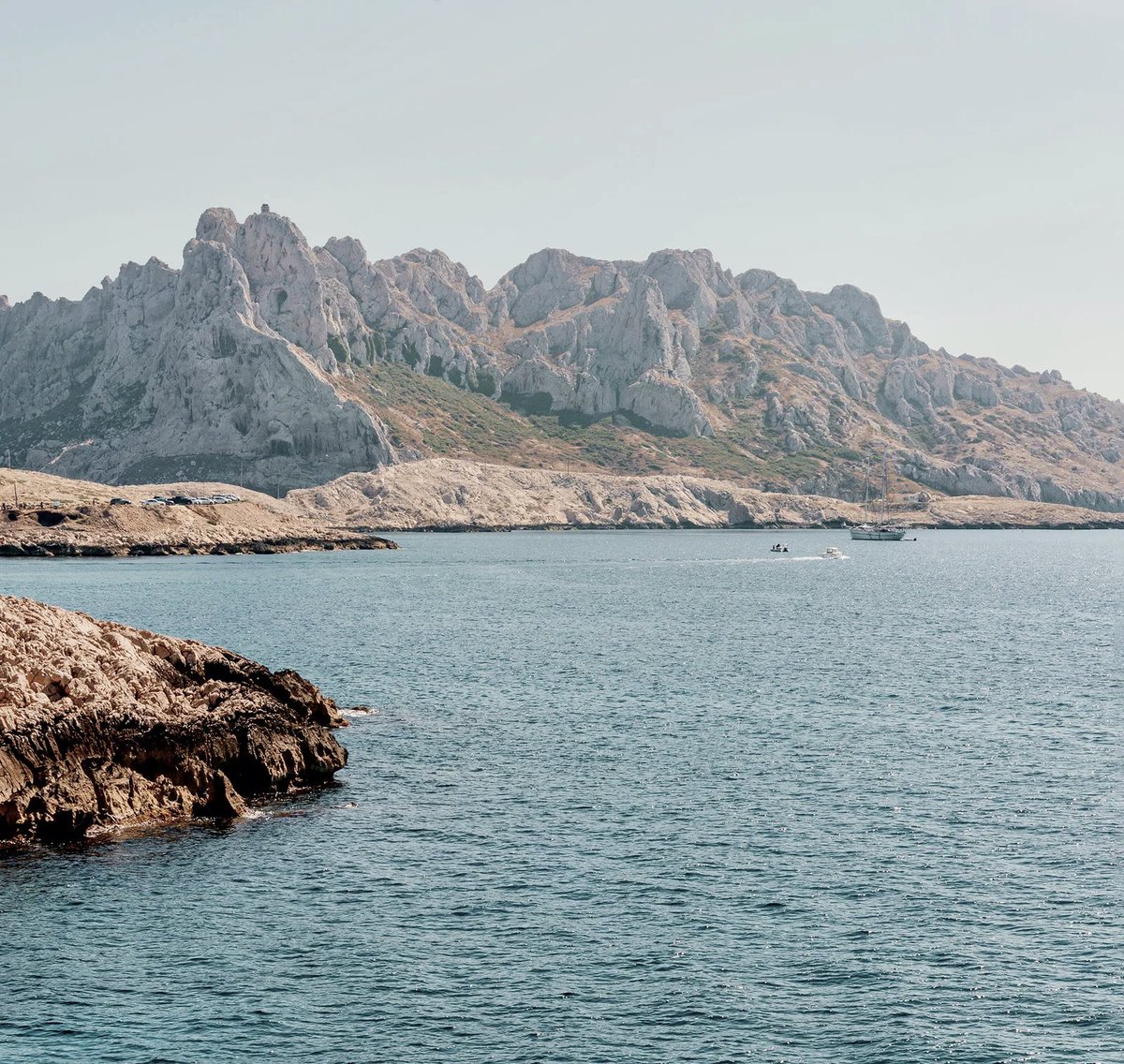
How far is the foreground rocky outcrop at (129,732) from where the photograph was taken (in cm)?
4922

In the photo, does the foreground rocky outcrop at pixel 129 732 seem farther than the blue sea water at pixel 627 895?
Yes

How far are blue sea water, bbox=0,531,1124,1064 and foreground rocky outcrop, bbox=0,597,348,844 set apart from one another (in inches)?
93.4

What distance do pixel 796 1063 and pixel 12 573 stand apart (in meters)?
176

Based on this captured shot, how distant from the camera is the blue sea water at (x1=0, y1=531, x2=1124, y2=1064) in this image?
32.9 meters

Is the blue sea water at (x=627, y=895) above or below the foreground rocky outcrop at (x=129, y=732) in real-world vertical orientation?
below

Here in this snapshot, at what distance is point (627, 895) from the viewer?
42844 millimetres

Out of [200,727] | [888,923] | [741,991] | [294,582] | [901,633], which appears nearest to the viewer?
[741,991]

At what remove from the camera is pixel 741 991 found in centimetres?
3509

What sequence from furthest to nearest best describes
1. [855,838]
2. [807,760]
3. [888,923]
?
[807,760]
[855,838]
[888,923]

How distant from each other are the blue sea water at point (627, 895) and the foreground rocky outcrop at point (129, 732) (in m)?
2.37

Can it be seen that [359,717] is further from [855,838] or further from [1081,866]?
[1081,866]

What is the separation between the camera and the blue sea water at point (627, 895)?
3288cm

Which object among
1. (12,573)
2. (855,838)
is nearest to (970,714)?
(855,838)

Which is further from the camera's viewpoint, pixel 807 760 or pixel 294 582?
pixel 294 582
